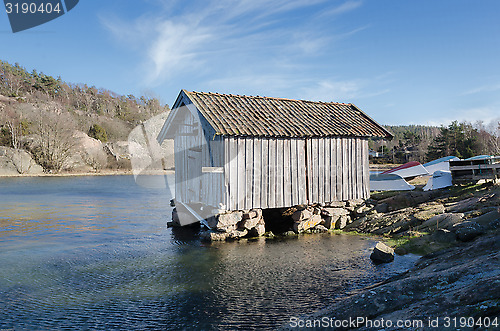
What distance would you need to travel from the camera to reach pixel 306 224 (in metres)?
15.6

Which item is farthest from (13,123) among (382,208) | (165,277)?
(382,208)

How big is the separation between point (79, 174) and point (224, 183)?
5103 centimetres

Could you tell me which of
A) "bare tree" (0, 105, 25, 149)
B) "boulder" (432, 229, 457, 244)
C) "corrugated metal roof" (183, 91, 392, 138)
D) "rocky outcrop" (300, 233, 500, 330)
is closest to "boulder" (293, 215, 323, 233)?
"corrugated metal roof" (183, 91, 392, 138)

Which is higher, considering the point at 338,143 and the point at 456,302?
the point at 338,143

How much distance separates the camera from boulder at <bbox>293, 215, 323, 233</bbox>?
15.5 metres

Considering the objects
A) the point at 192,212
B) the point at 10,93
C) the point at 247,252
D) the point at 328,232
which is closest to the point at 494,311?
the point at 247,252

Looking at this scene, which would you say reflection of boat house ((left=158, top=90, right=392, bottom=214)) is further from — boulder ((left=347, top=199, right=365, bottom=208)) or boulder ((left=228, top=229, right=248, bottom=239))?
boulder ((left=228, top=229, right=248, bottom=239))

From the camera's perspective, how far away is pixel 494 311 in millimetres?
4188

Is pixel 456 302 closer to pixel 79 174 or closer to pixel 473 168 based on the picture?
pixel 473 168

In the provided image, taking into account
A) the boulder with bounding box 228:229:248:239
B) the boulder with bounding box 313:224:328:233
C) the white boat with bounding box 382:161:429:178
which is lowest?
the boulder with bounding box 313:224:328:233

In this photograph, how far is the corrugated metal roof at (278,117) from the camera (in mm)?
14142

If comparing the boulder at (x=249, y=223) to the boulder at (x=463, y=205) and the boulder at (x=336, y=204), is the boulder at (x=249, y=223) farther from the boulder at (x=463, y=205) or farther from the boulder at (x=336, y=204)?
the boulder at (x=463, y=205)

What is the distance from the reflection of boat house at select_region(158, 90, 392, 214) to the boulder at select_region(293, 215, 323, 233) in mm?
895

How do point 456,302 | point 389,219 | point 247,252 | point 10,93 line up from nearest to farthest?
1. point 456,302
2. point 247,252
3. point 389,219
4. point 10,93
